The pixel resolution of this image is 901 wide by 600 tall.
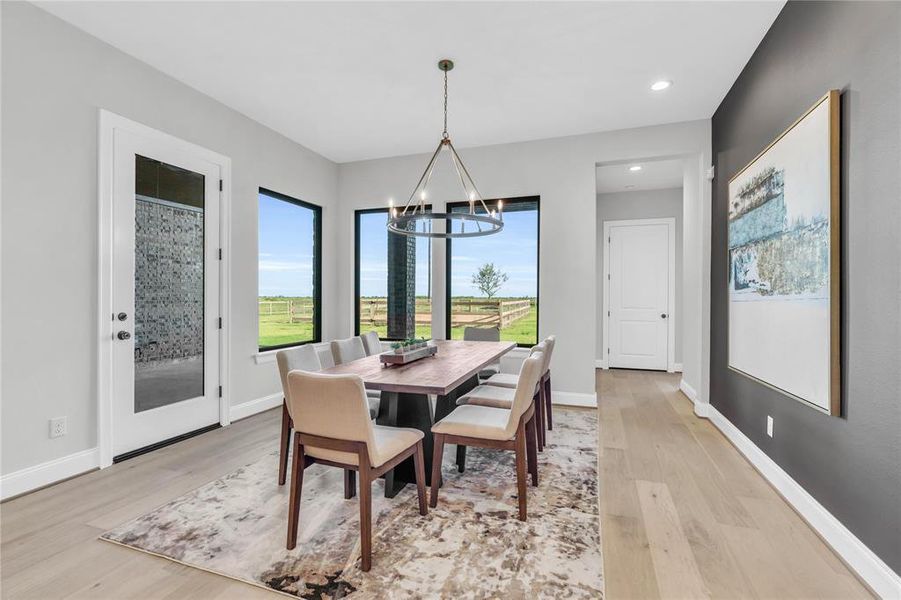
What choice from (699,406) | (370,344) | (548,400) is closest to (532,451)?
(548,400)

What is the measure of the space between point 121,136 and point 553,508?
367 centimetres

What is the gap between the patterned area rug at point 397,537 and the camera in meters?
1.66

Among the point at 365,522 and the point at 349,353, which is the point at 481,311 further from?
the point at 365,522

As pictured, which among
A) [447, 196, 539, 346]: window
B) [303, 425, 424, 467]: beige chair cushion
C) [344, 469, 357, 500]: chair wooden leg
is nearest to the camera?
[303, 425, 424, 467]: beige chair cushion

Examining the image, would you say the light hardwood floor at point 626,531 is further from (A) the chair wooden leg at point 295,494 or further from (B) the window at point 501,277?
(B) the window at point 501,277

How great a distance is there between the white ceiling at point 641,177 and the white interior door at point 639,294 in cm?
57

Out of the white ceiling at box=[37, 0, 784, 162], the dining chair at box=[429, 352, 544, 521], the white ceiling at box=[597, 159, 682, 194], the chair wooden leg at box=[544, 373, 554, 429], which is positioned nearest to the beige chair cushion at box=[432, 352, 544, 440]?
the dining chair at box=[429, 352, 544, 521]

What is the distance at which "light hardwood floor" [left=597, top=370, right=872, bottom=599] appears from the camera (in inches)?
65.4

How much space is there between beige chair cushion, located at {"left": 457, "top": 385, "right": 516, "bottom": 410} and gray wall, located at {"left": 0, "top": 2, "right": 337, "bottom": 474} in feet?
8.14

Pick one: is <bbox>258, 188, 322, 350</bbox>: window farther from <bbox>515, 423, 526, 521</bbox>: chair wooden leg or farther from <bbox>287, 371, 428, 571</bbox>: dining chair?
<bbox>515, 423, 526, 521</bbox>: chair wooden leg

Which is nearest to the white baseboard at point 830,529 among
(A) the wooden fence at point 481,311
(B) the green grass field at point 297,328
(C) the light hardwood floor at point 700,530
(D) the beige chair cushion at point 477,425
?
(C) the light hardwood floor at point 700,530

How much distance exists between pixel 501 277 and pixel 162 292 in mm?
3287

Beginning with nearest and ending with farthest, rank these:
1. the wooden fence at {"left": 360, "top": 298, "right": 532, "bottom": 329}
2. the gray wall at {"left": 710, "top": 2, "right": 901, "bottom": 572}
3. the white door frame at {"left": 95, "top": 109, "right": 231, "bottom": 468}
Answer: the gray wall at {"left": 710, "top": 2, "right": 901, "bottom": 572} → the white door frame at {"left": 95, "top": 109, "right": 231, "bottom": 468} → the wooden fence at {"left": 360, "top": 298, "right": 532, "bottom": 329}

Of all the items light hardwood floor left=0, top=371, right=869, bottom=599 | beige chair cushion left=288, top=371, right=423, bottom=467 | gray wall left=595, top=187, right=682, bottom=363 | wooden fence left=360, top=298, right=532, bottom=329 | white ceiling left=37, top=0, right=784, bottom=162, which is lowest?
light hardwood floor left=0, top=371, right=869, bottom=599
